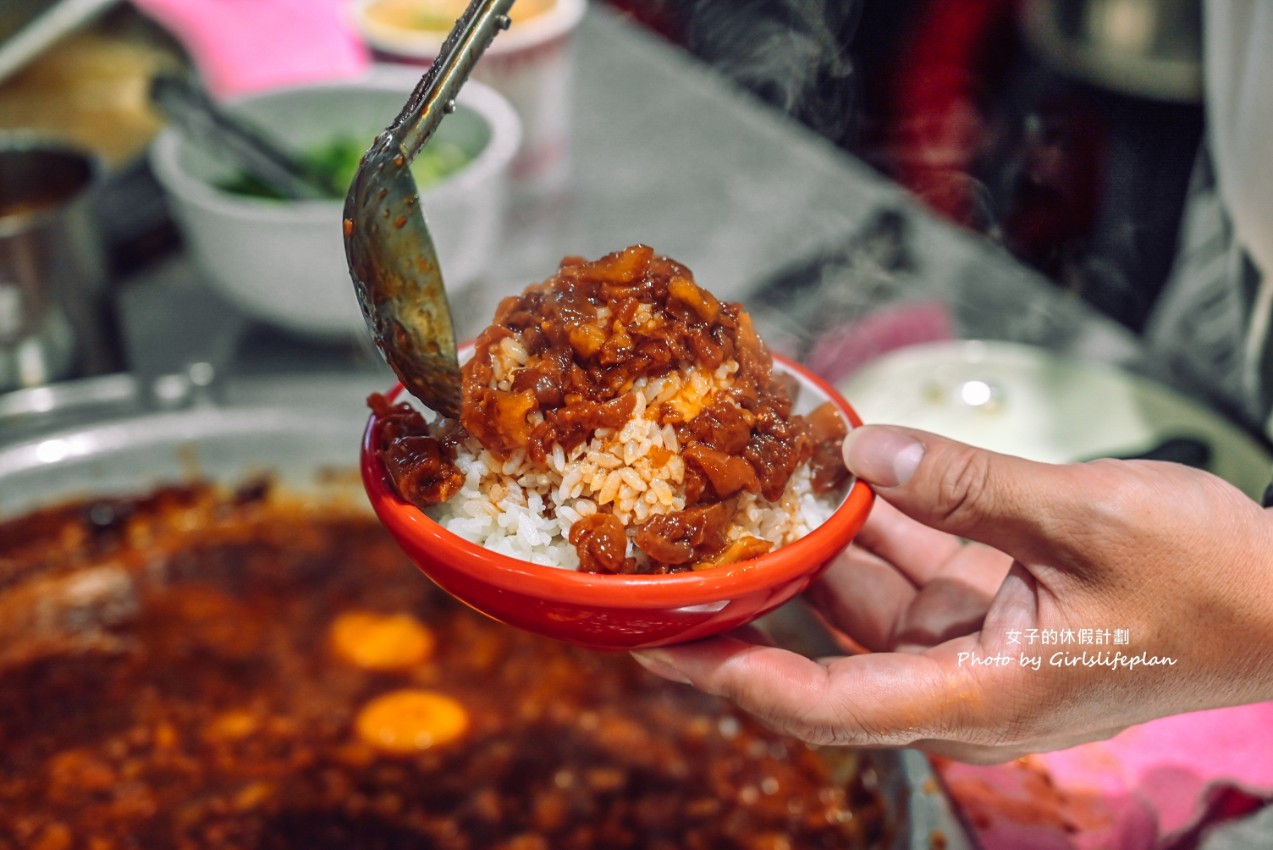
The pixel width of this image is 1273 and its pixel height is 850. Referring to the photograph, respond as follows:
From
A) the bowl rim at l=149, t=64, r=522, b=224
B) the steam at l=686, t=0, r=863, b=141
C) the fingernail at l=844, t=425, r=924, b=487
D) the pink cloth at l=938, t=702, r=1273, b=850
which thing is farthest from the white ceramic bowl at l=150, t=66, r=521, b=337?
the pink cloth at l=938, t=702, r=1273, b=850

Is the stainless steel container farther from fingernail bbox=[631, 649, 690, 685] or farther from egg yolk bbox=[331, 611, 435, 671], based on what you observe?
fingernail bbox=[631, 649, 690, 685]

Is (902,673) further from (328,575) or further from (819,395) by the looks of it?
(328,575)

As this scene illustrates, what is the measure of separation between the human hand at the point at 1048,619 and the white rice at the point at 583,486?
20cm

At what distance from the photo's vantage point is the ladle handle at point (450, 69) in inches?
42.8

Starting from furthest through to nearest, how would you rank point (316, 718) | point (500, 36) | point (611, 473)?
point (500, 36) < point (316, 718) < point (611, 473)

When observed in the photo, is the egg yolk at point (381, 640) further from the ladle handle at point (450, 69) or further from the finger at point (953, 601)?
the ladle handle at point (450, 69)

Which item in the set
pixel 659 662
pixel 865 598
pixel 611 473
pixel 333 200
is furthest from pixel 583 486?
pixel 333 200

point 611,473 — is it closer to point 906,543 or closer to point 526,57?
point 906,543

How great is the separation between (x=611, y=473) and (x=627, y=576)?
0.42 feet

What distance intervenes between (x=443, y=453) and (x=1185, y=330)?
281cm

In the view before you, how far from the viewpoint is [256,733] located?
194cm

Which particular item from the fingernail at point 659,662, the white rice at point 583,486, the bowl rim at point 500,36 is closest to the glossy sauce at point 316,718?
the fingernail at point 659,662

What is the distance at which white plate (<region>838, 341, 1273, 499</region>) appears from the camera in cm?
249

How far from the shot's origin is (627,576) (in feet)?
3.75
